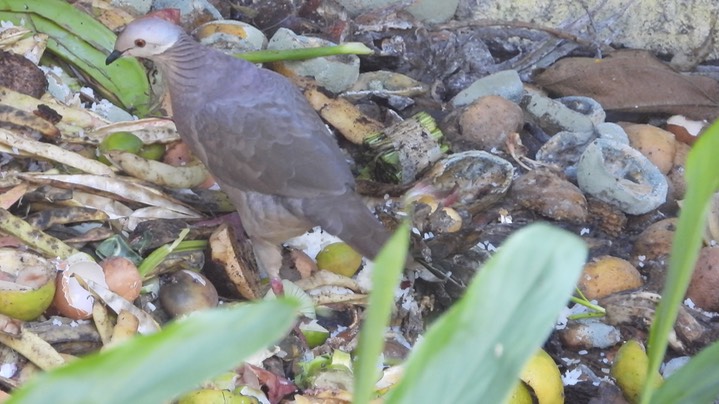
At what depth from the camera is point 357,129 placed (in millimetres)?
3535

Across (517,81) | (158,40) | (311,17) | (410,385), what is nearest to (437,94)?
(517,81)

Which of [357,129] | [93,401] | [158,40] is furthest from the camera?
[357,129]

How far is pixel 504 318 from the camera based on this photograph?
0.69 m

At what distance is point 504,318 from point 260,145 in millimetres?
2126

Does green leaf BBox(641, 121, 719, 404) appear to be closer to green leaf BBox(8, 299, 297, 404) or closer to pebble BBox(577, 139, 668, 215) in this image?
green leaf BBox(8, 299, 297, 404)

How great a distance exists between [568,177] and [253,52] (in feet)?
4.15

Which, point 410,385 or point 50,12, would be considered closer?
point 410,385

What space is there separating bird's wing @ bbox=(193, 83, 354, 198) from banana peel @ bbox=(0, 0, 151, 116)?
2.06ft

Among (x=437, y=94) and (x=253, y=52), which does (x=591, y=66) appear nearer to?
(x=437, y=94)

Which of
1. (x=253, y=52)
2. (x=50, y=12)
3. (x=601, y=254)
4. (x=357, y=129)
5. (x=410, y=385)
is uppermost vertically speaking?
(x=410, y=385)

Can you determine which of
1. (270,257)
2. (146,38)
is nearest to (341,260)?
(270,257)

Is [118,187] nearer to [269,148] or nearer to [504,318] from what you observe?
[269,148]

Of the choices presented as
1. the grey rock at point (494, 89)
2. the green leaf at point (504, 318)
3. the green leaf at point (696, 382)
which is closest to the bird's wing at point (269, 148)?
the grey rock at point (494, 89)

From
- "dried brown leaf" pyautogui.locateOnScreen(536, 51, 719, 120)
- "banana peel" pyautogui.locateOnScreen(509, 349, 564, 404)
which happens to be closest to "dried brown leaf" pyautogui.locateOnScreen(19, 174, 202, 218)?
"banana peel" pyautogui.locateOnScreen(509, 349, 564, 404)
